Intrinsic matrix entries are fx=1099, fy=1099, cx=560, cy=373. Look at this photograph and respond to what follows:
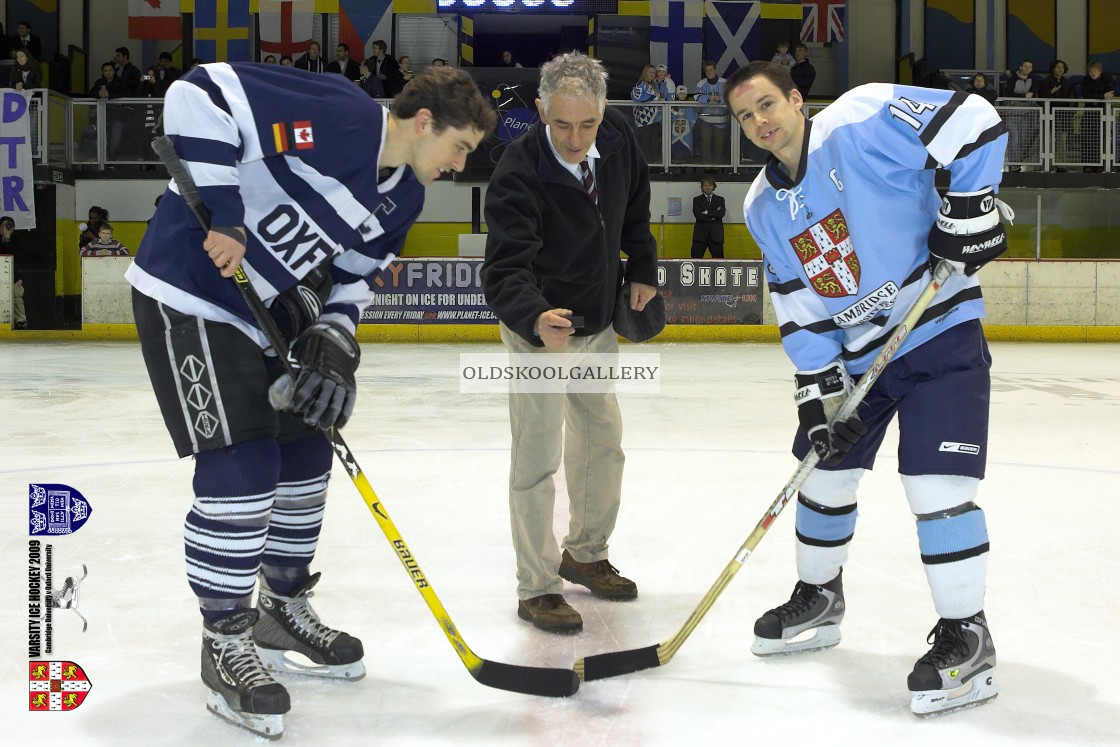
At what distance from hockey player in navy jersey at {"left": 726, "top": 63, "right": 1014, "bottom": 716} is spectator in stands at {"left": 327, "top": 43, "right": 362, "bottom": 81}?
11528 millimetres

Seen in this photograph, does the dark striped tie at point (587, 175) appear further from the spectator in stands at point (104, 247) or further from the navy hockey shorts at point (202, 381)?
the spectator in stands at point (104, 247)

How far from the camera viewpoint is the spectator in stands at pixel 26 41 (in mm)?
13008

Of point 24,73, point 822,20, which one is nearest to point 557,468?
point 24,73

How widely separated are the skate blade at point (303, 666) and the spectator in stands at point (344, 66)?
11.6 meters

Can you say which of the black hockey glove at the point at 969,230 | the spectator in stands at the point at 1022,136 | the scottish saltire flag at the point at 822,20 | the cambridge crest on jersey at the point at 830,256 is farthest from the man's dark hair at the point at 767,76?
the scottish saltire flag at the point at 822,20

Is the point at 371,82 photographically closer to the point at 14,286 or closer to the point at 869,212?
the point at 14,286

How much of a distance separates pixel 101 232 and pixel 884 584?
33.0 ft

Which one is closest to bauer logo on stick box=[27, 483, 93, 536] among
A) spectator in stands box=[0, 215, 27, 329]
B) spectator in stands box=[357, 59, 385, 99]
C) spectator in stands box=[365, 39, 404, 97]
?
spectator in stands box=[0, 215, 27, 329]

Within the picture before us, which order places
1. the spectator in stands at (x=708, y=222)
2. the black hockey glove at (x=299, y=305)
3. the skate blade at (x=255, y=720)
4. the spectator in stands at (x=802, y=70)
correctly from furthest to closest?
the spectator in stands at (x=802, y=70)
the spectator in stands at (x=708, y=222)
the black hockey glove at (x=299, y=305)
the skate blade at (x=255, y=720)

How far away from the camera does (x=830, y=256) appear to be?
6.89ft

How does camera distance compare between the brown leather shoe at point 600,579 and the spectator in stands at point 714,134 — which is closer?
the brown leather shoe at point 600,579

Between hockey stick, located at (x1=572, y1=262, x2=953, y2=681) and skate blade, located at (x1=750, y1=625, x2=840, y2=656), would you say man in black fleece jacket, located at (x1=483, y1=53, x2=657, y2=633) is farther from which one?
skate blade, located at (x1=750, y1=625, x2=840, y2=656)

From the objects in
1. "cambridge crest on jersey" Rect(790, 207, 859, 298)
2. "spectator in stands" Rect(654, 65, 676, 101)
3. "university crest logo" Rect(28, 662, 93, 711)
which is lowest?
"university crest logo" Rect(28, 662, 93, 711)

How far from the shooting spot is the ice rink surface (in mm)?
1839
